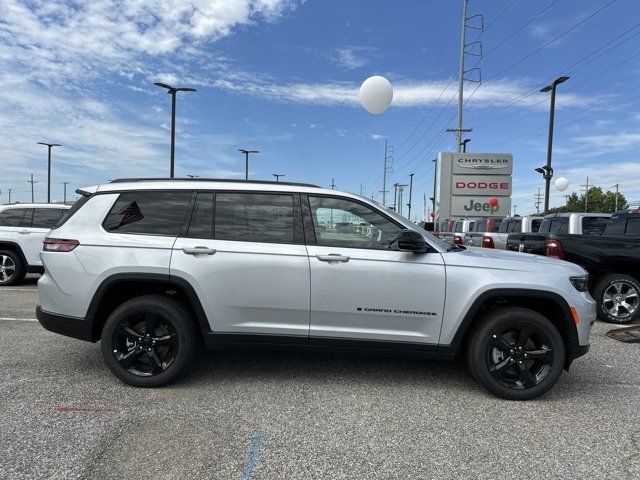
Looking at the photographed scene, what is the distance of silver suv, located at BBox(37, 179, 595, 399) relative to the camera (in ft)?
12.2

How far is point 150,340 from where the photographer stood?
153 inches

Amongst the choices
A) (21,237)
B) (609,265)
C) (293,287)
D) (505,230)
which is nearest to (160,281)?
(293,287)

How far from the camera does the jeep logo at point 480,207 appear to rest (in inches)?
767

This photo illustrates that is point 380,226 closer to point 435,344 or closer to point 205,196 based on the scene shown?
point 435,344

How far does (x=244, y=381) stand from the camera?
4.06 m

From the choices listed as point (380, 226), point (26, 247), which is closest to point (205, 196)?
point (380, 226)

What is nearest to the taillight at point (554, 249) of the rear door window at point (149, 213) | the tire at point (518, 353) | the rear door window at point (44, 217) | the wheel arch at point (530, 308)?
the wheel arch at point (530, 308)

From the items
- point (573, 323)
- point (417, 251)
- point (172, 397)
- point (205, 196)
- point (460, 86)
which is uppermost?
point (460, 86)

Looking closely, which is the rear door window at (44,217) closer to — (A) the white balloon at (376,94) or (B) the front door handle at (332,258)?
(B) the front door handle at (332,258)

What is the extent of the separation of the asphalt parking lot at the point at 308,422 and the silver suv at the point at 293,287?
14.6 inches

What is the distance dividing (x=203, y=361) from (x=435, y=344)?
233 centimetres

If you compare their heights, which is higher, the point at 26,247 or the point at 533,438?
the point at 26,247

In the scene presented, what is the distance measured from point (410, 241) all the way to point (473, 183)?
55.8 ft

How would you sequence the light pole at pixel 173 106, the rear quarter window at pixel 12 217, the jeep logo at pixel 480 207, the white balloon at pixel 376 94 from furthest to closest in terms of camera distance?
the light pole at pixel 173 106 → the jeep logo at pixel 480 207 → the white balloon at pixel 376 94 → the rear quarter window at pixel 12 217
